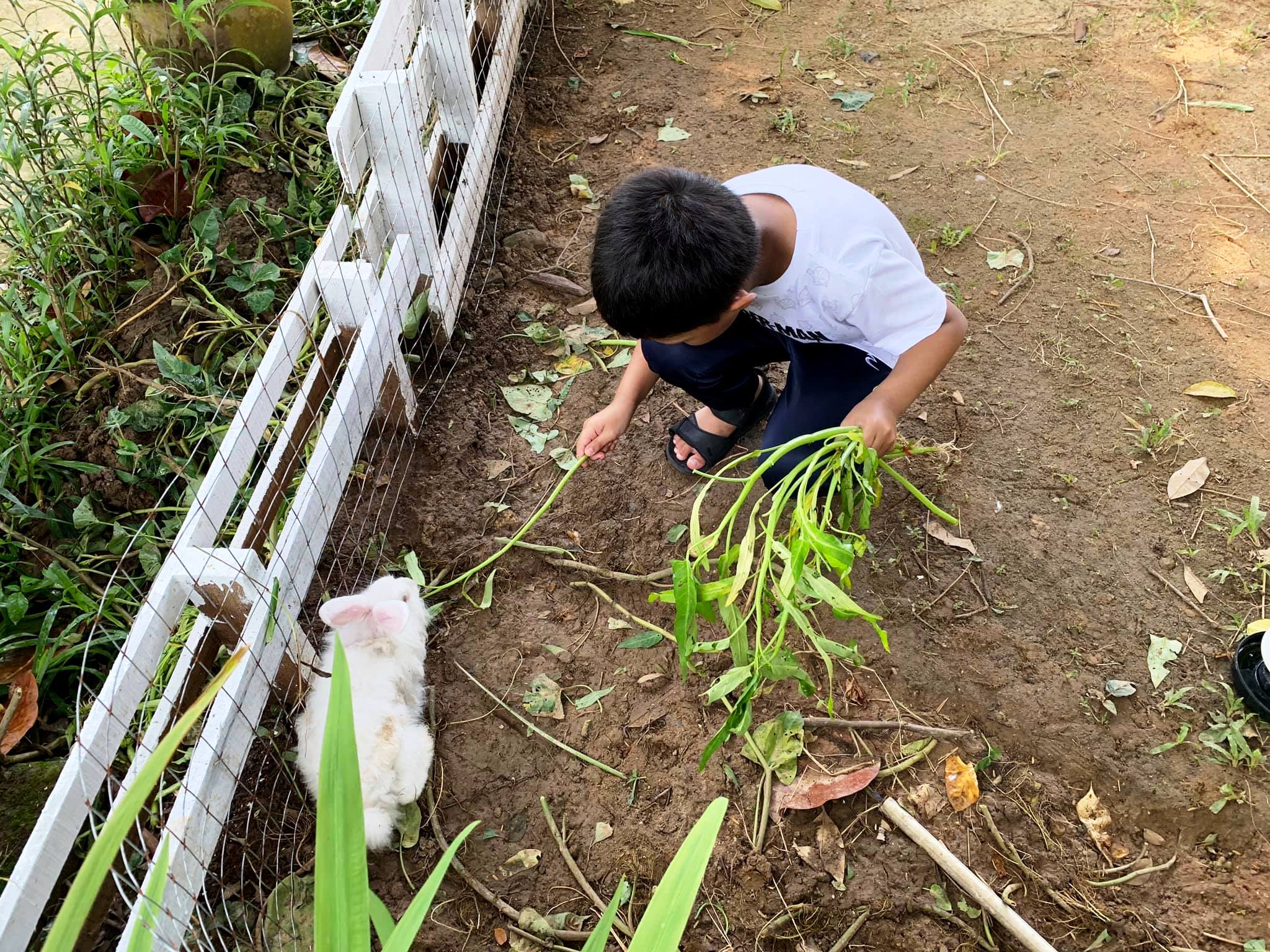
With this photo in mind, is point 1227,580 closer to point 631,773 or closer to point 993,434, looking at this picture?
point 993,434

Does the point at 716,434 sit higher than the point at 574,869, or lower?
higher

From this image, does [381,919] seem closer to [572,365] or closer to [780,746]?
[780,746]

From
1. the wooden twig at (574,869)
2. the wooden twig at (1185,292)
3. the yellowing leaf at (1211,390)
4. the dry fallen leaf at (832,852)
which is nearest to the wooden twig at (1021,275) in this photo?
the wooden twig at (1185,292)

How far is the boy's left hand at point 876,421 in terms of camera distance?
6.68 ft

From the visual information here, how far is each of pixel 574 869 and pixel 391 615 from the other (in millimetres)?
724

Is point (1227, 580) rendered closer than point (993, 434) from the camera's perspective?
Yes

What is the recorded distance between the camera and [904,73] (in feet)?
13.3

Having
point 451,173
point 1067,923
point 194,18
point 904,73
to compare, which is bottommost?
point 1067,923

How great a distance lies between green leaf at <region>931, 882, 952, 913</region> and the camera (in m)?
2.02

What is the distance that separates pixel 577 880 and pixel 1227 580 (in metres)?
1.93

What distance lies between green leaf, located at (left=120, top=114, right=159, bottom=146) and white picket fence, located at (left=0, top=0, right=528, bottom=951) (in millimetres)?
876

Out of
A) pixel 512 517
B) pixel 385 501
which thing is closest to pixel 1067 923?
pixel 512 517

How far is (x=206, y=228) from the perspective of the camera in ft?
10.2

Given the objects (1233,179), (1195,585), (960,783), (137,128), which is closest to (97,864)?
(960,783)
